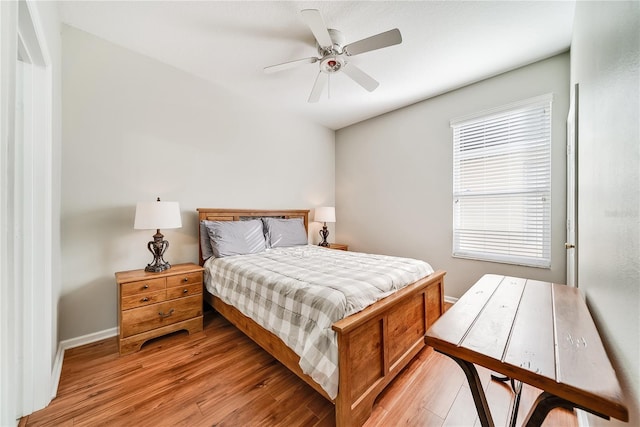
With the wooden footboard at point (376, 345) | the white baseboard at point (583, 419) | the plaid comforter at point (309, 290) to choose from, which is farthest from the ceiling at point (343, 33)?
the white baseboard at point (583, 419)

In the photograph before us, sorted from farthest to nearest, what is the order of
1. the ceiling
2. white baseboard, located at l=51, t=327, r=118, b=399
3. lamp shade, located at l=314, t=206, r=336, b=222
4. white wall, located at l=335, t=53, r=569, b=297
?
lamp shade, located at l=314, t=206, r=336, b=222 < white wall, located at l=335, t=53, r=569, b=297 < the ceiling < white baseboard, located at l=51, t=327, r=118, b=399

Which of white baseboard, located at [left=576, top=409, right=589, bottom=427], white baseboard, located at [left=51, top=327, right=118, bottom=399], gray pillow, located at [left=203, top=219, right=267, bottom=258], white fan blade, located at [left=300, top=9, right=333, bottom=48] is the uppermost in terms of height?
white fan blade, located at [left=300, top=9, right=333, bottom=48]

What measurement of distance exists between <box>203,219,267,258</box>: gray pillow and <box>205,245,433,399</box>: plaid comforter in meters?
0.13

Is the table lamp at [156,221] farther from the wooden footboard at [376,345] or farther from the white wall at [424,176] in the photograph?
the white wall at [424,176]

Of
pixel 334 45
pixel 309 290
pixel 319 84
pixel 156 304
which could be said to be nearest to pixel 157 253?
pixel 156 304

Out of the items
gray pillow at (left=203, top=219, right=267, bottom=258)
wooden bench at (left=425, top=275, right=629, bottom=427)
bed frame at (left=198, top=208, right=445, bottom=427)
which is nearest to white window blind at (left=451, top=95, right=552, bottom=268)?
bed frame at (left=198, top=208, right=445, bottom=427)

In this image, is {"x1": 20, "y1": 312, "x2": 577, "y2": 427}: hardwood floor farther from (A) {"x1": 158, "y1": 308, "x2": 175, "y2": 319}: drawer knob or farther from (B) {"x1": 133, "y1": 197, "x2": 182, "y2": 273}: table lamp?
(B) {"x1": 133, "y1": 197, "x2": 182, "y2": 273}: table lamp

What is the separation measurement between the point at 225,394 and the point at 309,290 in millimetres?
891

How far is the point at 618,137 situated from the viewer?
772 mm

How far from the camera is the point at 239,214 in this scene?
3188 millimetres

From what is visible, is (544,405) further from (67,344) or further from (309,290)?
(67,344)

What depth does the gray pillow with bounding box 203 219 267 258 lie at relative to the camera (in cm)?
264

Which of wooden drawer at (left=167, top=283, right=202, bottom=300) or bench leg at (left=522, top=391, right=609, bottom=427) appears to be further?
wooden drawer at (left=167, top=283, right=202, bottom=300)

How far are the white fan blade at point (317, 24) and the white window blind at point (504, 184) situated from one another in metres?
2.08
